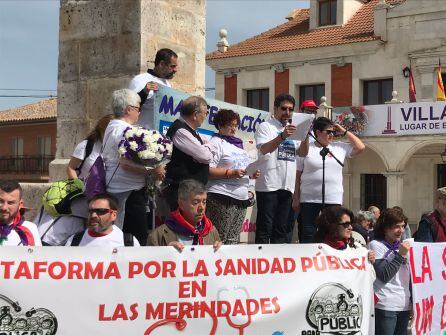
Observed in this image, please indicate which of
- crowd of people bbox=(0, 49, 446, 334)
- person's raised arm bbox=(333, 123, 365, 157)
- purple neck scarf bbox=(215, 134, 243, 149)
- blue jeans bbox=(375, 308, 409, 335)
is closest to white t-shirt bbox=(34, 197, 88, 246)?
crowd of people bbox=(0, 49, 446, 334)

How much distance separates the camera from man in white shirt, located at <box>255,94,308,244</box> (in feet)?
20.1

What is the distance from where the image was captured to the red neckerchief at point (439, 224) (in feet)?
19.0

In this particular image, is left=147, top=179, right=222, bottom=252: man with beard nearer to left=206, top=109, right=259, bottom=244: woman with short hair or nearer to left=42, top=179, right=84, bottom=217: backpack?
left=42, top=179, right=84, bottom=217: backpack

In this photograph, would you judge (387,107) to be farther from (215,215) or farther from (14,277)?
(14,277)

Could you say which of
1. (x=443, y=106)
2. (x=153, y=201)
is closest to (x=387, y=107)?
(x=443, y=106)

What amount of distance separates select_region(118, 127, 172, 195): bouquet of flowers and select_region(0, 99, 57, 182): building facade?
133 ft

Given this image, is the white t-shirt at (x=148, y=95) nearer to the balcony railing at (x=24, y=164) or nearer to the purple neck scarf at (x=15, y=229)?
the purple neck scarf at (x=15, y=229)

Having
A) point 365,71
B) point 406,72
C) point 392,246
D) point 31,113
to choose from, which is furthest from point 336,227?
point 31,113

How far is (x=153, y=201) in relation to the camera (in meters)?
5.08

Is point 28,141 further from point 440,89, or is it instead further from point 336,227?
point 336,227

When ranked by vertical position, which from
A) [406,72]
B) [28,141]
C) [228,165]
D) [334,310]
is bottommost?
[334,310]

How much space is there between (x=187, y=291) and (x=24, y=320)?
0.96 metres

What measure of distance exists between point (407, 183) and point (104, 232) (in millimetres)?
23075

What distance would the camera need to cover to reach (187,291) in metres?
4.13
